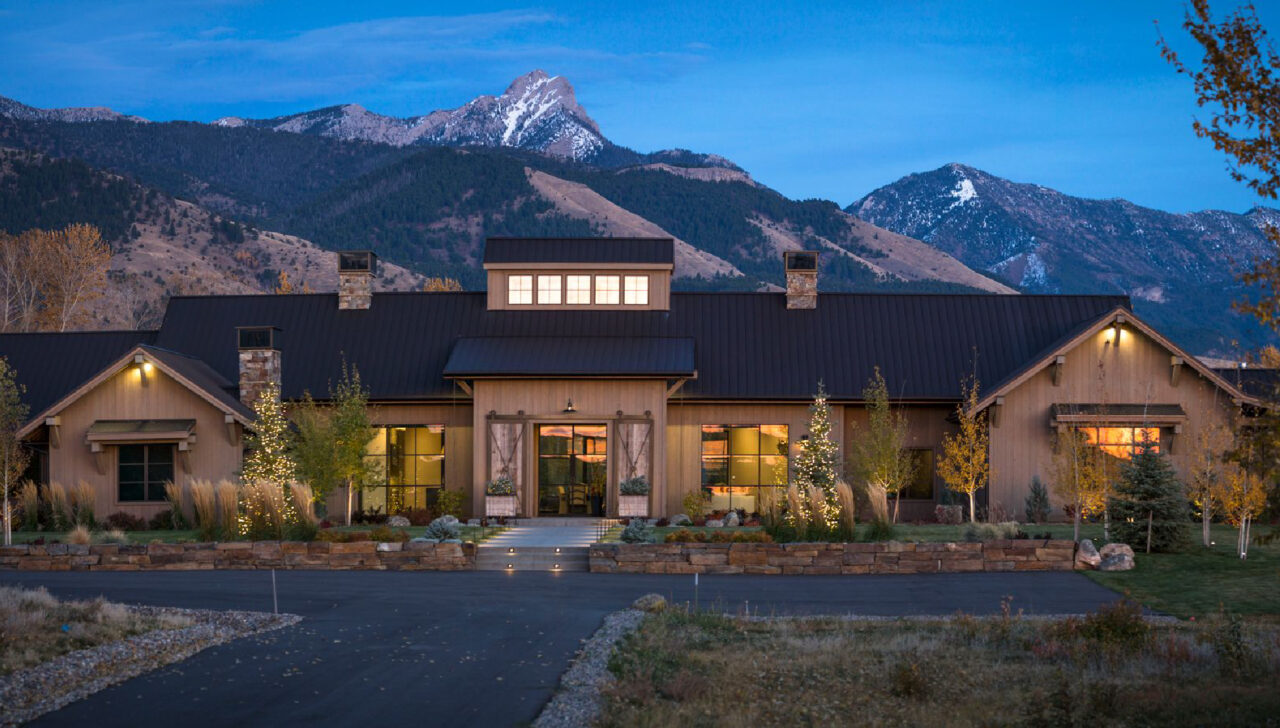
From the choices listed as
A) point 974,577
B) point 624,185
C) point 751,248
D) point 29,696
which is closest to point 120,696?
point 29,696

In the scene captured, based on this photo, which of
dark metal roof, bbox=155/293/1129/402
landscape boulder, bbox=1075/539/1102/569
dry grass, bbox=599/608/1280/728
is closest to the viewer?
dry grass, bbox=599/608/1280/728

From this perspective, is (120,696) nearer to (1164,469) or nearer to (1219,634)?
(1219,634)

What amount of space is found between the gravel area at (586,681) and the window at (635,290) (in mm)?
18241

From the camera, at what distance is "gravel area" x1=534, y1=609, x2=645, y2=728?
37.6 feet

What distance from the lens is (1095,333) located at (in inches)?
1216

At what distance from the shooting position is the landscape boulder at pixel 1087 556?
22.7m

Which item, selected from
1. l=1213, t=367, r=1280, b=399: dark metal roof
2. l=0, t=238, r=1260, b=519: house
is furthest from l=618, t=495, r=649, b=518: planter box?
l=1213, t=367, r=1280, b=399: dark metal roof

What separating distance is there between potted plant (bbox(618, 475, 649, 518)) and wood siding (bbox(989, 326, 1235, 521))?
9026 mm

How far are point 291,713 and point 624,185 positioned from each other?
143498 mm

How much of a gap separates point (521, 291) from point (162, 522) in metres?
11.6

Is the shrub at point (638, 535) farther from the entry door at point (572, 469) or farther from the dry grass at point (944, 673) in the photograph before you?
the dry grass at point (944, 673)

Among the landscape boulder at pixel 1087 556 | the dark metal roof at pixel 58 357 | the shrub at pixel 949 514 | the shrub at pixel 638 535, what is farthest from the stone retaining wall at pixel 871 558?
the dark metal roof at pixel 58 357

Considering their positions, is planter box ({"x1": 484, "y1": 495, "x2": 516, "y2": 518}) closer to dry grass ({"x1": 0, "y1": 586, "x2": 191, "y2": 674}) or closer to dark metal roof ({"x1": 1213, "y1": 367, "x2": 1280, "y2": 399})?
dry grass ({"x1": 0, "y1": 586, "x2": 191, "y2": 674})

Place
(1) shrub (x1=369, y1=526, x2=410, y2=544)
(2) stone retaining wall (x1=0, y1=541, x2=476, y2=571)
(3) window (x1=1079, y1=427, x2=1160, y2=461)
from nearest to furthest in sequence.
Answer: (2) stone retaining wall (x1=0, y1=541, x2=476, y2=571) < (1) shrub (x1=369, y1=526, x2=410, y2=544) < (3) window (x1=1079, y1=427, x2=1160, y2=461)
